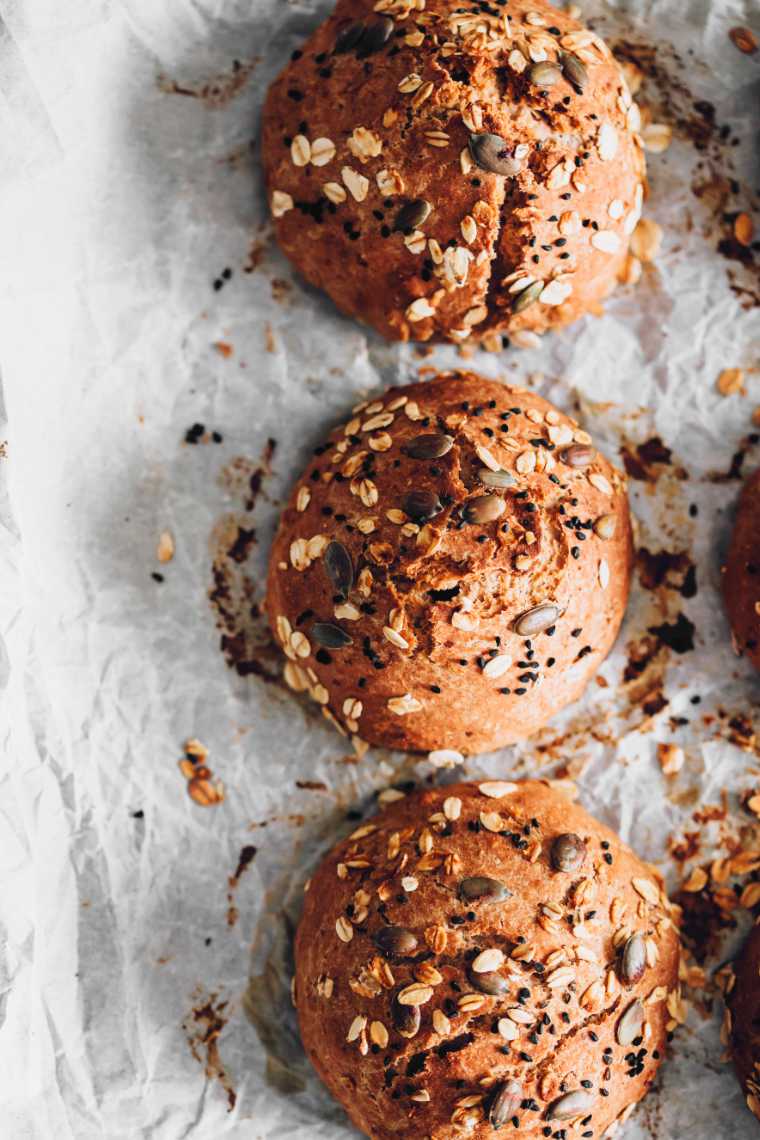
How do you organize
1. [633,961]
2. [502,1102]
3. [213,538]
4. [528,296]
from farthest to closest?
[213,538]
[528,296]
[633,961]
[502,1102]

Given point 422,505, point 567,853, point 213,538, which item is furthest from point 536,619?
point 213,538

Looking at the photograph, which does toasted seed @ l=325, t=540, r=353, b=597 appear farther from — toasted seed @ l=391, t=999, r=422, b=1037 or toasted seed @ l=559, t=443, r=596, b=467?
toasted seed @ l=391, t=999, r=422, b=1037

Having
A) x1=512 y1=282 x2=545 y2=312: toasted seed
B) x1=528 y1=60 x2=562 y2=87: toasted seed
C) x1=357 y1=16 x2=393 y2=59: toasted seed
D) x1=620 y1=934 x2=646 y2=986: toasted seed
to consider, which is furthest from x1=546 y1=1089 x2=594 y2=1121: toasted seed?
x1=357 y1=16 x2=393 y2=59: toasted seed

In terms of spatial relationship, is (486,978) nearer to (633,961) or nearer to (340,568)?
(633,961)

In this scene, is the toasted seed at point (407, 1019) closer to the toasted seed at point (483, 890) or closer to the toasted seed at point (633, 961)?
the toasted seed at point (483, 890)

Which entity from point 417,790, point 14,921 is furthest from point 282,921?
point 14,921

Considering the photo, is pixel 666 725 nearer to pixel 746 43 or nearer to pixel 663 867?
pixel 663 867
